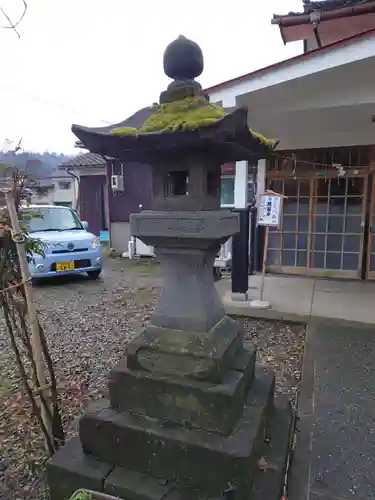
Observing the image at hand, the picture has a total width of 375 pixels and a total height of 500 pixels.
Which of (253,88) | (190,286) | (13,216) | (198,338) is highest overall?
(253,88)

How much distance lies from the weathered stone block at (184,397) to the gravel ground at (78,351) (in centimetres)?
83

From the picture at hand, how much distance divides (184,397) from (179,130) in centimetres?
144

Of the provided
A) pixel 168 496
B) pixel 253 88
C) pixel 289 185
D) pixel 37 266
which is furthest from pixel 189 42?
pixel 37 266

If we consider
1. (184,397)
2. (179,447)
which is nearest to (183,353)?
(184,397)

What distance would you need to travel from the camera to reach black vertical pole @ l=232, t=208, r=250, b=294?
525 cm

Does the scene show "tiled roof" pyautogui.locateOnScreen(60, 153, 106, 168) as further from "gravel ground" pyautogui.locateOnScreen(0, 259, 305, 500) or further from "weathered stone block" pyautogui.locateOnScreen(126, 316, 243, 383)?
"weathered stone block" pyautogui.locateOnScreen(126, 316, 243, 383)

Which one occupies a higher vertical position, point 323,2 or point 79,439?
point 323,2

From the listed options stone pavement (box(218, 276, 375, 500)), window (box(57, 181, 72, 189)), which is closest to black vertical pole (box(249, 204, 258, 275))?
stone pavement (box(218, 276, 375, 500))

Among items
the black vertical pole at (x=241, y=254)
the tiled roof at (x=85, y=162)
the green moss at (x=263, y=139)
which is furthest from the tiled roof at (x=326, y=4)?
the tiled roof at (x=85, y=162)

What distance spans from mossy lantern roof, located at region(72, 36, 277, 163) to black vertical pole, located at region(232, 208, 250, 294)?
10.5 feet

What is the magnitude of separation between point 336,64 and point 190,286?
3852mm

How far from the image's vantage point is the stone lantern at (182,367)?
5.90 feet

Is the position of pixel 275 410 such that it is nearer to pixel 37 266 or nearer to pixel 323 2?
pixel 37 266

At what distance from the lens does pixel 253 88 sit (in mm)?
4812
